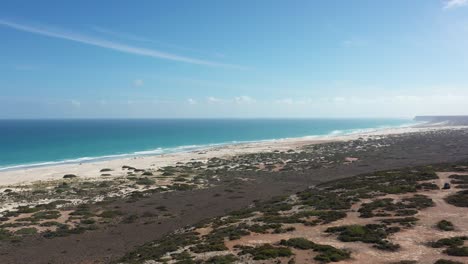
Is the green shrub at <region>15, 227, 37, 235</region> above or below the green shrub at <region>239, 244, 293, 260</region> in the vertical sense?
below

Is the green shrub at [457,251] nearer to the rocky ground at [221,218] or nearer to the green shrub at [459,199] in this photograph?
the rocky ground at [221,218]

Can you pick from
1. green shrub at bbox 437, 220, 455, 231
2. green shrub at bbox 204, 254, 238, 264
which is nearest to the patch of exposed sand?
green shrub at bbox 437, 220, 455, 231

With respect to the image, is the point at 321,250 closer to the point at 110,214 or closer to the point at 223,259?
the point at 223,259

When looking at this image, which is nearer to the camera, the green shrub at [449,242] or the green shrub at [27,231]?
the green shrub at [449,242]

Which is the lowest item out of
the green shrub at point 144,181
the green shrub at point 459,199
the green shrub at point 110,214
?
the green shrub at point 110,214

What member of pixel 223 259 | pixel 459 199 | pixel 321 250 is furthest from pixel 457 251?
pixel 223 259

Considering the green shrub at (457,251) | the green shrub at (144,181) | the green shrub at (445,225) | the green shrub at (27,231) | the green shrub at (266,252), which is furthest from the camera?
the green shrub at (144,181)

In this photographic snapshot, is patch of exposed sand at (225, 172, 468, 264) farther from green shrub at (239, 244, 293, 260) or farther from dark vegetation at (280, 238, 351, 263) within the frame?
green shrub at (239, 244, 293, 260)

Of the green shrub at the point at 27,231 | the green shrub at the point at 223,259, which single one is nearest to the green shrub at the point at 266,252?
the green shrub at the point at 223,259

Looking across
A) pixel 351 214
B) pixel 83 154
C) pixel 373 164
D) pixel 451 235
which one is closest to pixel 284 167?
pixel 373 164
